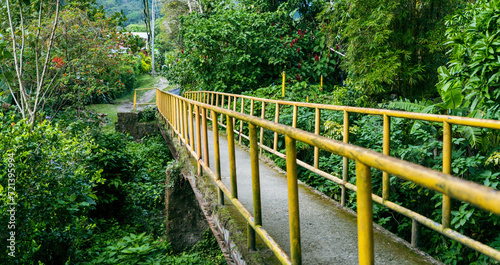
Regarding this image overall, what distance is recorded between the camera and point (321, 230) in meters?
2.76

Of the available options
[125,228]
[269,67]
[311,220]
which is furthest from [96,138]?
[311,220]

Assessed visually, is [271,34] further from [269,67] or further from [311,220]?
[311,220]

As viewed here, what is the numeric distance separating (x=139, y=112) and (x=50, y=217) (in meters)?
10.5

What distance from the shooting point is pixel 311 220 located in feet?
9.78

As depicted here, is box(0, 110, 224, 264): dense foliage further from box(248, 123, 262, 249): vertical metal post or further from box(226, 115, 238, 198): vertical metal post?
box(248, 123, 262, 249): vertical metal post

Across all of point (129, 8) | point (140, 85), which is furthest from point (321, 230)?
point (129, 8)

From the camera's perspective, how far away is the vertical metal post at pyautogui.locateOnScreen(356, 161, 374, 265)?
3.44 feet

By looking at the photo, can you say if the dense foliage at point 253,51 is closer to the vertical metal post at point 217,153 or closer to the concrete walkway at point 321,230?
the concrete walkway at point 321,230

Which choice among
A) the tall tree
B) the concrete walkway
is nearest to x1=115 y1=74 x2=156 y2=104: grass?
the tall tree

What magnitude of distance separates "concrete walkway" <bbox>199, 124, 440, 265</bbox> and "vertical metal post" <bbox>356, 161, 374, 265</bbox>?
126 centimetres

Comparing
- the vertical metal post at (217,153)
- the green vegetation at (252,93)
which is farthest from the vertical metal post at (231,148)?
the green vegetation at (252,93)

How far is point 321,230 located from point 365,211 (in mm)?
1795

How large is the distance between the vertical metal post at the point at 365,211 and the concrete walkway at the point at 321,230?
1.26 metres

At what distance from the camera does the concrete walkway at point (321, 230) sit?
2.35m
